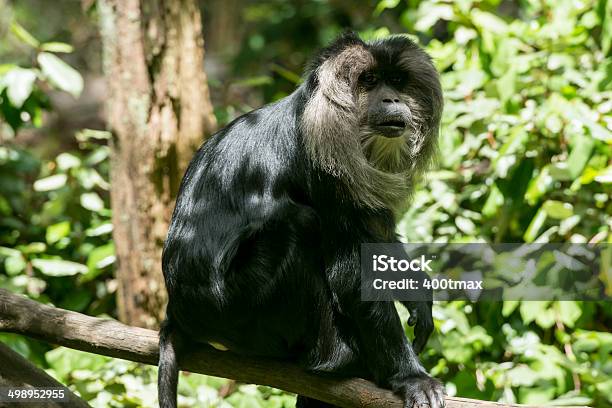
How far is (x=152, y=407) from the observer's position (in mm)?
5234

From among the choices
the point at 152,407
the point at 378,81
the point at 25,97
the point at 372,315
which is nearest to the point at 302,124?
the point at 378,81

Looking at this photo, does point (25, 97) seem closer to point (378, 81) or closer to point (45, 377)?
point (45, 377)

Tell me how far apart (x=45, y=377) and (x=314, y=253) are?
1646mm

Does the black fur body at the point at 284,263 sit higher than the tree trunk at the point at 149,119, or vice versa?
the tree trunk at the point at 149,119

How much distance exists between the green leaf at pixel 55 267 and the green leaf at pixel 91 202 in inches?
27.2

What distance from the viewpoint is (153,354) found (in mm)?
4203

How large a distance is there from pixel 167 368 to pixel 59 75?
3.41 metres

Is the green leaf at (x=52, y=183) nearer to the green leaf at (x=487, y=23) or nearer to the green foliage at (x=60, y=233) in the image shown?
the green foliage at (x=60, y=233)

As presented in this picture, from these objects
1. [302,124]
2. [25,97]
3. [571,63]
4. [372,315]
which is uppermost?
[571,63]

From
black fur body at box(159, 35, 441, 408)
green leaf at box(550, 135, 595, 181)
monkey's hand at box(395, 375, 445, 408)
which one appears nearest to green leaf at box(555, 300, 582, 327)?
green leaf at box(550, 135, 595, 181)

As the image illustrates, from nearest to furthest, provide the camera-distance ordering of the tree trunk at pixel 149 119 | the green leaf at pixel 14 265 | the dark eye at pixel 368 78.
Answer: the dark eye at pixel 368 78, the tree trunk at pixel 149 119, the green leaf at pixel 14 265

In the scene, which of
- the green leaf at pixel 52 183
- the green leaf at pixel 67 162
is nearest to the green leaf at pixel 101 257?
the green leaf at pixel 52 183

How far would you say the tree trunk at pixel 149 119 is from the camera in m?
6.22

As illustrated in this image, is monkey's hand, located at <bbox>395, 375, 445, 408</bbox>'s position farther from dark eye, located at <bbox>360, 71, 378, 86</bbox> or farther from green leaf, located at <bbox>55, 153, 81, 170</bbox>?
green leaf, located at <bbox>55, 153, 81, 170</bbox>
